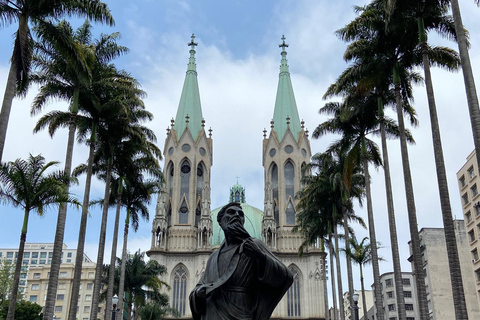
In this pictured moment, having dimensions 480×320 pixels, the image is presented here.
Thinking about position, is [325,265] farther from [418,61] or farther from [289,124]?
[418,61]

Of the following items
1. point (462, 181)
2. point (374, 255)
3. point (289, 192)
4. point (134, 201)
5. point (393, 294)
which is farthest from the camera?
point (393, 294)

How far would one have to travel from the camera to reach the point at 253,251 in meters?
6.95

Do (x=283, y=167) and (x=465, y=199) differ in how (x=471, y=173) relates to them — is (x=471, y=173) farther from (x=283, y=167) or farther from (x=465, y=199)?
(x=283, y=167)

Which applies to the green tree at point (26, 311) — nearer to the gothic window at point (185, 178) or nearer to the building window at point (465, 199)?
the gothic window at point (185, 178)

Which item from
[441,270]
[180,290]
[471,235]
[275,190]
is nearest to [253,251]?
[471,235]

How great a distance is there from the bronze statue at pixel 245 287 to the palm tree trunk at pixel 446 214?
11.6m

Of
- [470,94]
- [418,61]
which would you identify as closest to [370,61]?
[418,61]

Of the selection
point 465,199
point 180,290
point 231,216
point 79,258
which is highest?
point 465,199

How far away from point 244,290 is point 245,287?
4 cm

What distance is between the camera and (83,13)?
20578 millimetres

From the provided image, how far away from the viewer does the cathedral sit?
64.3m

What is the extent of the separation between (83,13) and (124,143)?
11100mm

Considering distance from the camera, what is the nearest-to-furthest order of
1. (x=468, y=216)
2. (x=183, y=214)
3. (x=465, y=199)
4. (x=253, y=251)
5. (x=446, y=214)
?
(x=253, y=251) < (x=446, y=214) < (x=468, y=216) < (x=465, y=199) < (x=183, y=214)

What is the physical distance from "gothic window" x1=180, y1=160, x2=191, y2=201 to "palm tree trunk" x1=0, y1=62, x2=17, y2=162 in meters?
51.3
